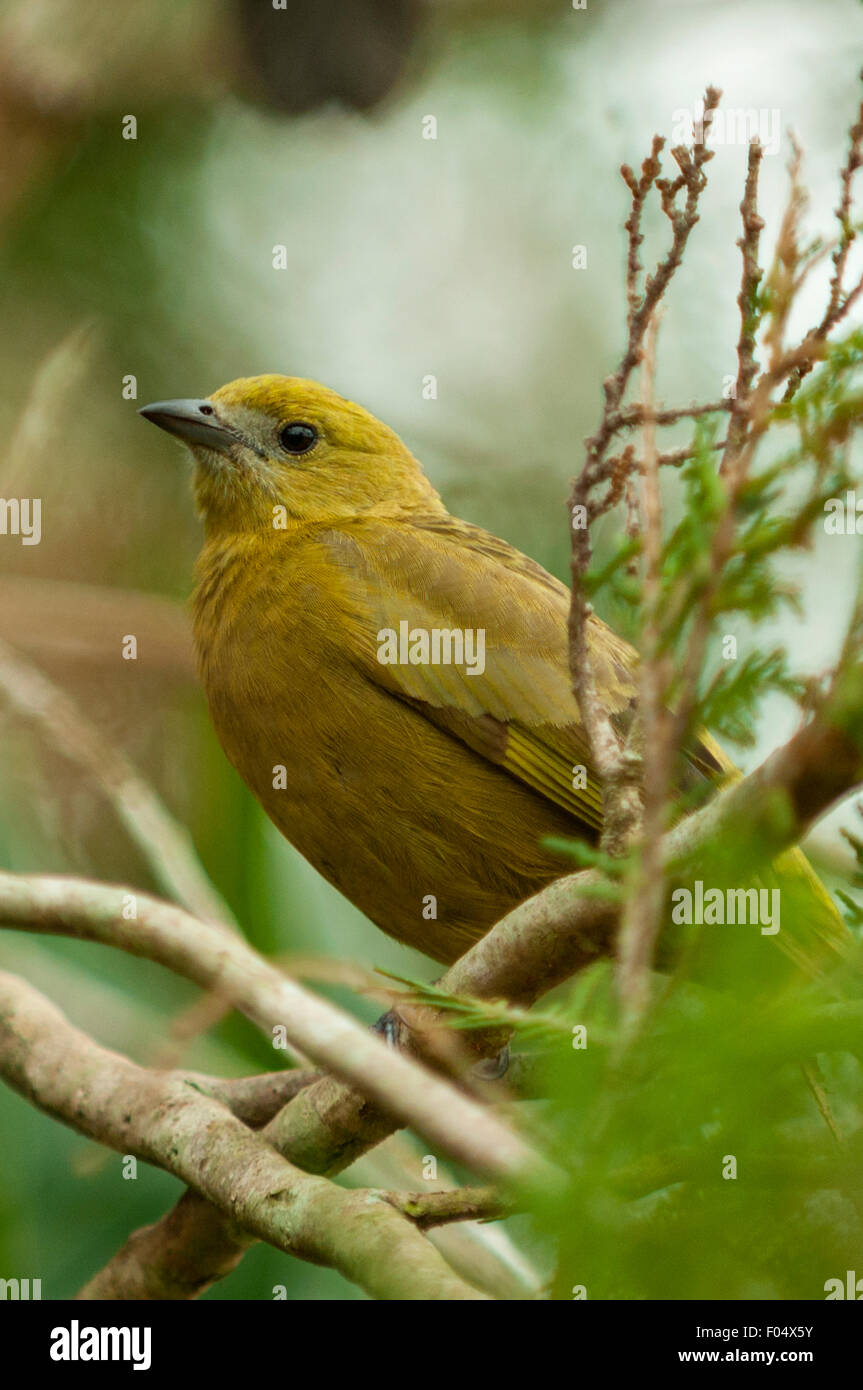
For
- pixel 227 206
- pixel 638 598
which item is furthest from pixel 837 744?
pixel 227 206

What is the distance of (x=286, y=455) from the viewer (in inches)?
179

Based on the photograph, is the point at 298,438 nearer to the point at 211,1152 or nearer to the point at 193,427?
the point at 193,427

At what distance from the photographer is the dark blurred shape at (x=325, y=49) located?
6.13m

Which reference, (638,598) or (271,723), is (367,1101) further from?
(638,598)

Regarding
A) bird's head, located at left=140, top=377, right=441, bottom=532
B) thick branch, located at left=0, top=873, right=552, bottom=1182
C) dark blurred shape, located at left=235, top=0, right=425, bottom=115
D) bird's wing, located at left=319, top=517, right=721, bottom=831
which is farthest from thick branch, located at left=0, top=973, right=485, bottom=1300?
dark blurred shape, located at left=235, top=0, right=425, bottom=115

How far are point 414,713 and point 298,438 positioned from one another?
1.26 meters

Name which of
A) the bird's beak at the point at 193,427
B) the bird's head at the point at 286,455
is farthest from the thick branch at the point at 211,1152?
the bird's beak at the point at 193,427

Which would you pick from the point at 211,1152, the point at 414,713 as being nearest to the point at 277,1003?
the point at 211,1152

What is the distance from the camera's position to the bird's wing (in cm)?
367

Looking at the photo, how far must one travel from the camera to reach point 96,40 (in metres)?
5.79

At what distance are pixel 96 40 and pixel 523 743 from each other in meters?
3.84

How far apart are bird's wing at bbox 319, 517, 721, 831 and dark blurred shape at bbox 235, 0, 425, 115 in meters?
3.18

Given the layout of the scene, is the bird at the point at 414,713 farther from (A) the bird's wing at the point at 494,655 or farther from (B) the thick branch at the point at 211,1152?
(B) the thick branch at the point at 211,1152

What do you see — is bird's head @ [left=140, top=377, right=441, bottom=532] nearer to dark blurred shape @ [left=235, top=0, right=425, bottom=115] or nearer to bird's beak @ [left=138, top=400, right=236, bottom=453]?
bird's beak @ [left=138, top=400, right=236, bottom=453]
